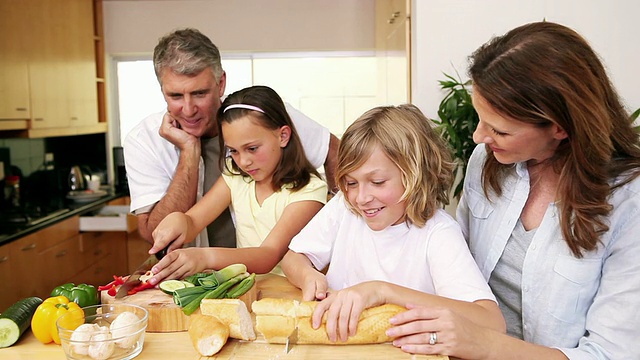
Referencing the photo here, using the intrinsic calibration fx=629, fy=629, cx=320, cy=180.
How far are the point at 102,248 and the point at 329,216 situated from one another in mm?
3457

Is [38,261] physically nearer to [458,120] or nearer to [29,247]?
[29,247]

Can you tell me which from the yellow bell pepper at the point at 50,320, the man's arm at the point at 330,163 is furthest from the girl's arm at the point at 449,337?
the man's arm at the point at 330,163

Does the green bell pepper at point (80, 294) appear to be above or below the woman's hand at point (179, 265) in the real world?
below

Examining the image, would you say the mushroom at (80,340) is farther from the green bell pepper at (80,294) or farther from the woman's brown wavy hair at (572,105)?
the woman's brown wavy hair at (572,105)

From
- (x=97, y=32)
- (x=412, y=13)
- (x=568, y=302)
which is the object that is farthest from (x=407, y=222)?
(x=97, y=32)

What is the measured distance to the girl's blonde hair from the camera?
1449 millimetres

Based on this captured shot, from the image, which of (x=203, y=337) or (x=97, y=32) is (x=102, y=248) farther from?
(x=203, y=337)

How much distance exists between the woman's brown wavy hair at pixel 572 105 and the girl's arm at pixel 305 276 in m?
0.54

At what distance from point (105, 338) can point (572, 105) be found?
37.7 inches

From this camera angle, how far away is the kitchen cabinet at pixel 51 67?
3725 millimetres

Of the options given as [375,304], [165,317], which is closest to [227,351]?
[165,317]

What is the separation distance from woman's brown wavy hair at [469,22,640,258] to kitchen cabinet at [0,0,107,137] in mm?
3198

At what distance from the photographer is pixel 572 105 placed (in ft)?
3.90

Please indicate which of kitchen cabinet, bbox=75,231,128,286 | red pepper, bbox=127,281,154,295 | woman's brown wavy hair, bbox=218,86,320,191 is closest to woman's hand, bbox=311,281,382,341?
red pepper, bbox=127,281,154,295
